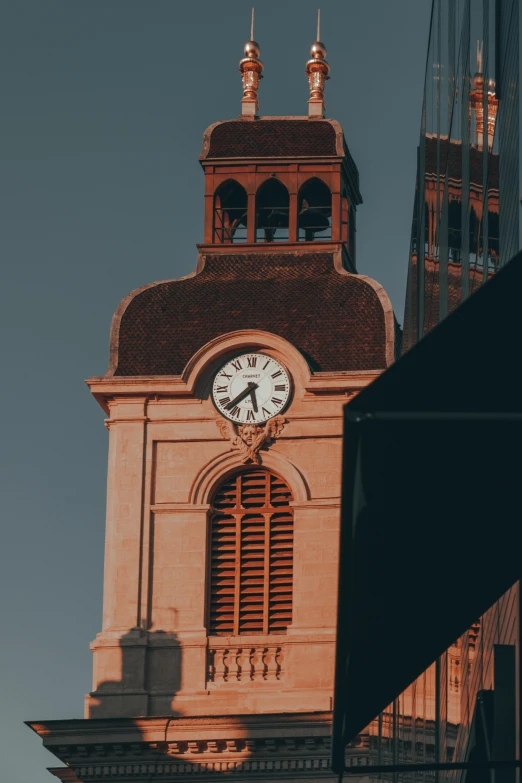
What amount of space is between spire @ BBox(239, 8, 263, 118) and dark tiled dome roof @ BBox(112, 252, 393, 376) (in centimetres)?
532

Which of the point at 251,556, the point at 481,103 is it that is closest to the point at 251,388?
the point at 251,556

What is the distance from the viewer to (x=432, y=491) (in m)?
11.9

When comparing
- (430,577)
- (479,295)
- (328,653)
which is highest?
(328,653)

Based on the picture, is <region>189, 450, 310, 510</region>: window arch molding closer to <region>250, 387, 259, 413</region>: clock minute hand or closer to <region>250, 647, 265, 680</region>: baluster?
<region>250, 387, 259, 413</region>: clock minute hand

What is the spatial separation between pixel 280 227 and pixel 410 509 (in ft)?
139

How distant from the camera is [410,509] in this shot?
39.0 ft

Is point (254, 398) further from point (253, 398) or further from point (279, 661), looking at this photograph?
Result: point (279, 661)

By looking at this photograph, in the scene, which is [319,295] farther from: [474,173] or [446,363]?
[446,363]

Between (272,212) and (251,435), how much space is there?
6357mm

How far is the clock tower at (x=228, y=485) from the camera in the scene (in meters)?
48.6

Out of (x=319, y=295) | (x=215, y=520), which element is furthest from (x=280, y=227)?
(x=215, y=520)

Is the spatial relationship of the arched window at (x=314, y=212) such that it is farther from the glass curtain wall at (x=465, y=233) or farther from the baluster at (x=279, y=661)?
the glass curtain wall at (x=465, y=233)

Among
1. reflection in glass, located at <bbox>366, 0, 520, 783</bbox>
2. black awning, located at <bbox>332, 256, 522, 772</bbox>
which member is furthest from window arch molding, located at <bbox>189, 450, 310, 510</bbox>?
black awning, located at <bbox>332, 256, 522, 772</bbox>

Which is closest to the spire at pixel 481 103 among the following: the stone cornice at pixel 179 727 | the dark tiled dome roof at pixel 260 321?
the stone cornice at pixel 179 727
